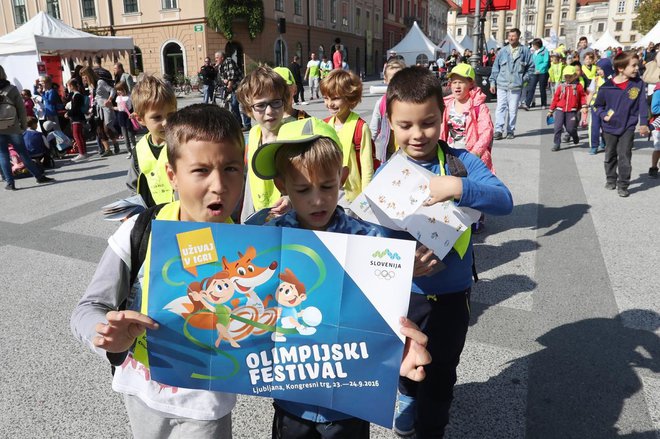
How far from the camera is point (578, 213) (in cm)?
561

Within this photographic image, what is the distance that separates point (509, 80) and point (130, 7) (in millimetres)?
25383

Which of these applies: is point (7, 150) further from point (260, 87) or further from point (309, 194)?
point (309, 194)

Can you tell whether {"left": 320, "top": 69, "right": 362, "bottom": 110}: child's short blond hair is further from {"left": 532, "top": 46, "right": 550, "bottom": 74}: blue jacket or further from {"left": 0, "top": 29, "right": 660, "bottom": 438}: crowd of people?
{"left": 532, "top": 46, "right": 550, "bottom": 74}: blue jacket

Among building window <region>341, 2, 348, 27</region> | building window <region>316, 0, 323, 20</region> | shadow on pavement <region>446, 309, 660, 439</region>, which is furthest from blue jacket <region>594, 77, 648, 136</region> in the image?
building window <region>341, 2, 348, 27</region>

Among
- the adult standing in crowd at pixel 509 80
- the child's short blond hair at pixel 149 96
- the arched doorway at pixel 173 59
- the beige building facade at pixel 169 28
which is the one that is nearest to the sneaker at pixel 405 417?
the child's short blond hair at pixel 149 96

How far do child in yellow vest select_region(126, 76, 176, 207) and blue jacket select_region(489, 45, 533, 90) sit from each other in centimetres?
864

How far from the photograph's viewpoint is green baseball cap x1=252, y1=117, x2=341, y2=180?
1.49m

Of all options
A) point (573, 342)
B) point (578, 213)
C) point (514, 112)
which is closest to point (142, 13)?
point (514, 112)

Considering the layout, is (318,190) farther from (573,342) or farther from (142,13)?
(142,13)

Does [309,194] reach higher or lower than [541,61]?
lower

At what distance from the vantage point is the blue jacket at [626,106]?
19.7 feet

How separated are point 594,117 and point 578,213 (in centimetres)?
349

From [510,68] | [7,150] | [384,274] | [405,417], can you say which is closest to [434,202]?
[384,274]

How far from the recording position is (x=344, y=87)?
3617 mm
